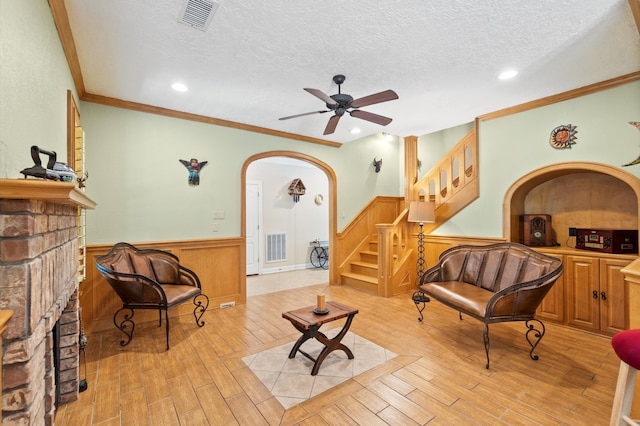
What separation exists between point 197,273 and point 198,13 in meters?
3.19

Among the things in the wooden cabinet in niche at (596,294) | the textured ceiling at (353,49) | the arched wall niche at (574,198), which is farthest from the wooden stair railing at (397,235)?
the wooden cabinet in niche at (596,294)

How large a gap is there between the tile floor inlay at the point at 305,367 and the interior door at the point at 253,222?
376 centimetres

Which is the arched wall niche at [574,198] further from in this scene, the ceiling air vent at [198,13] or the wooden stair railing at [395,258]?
the ceiling air vent at [198,13]

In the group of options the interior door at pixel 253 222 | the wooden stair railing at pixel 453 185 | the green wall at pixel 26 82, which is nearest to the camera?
the green wall at pixel 26 82

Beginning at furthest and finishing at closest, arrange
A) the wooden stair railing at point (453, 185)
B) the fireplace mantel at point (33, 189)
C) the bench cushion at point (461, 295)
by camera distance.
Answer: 1. the wooden stair railing at point (453, 185)
2. the bench cushion at point (461, 295)
3. the fireplace mantel at point (33, 189)

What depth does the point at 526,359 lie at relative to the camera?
2689 mm

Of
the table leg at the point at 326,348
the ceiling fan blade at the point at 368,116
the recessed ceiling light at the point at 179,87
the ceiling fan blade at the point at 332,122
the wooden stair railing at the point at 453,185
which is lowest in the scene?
the table leg at the point at 326,348

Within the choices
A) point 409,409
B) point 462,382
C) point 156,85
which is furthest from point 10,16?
point 462,382

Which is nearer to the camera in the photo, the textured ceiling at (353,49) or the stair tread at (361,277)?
the textured ceiling at (353,49)

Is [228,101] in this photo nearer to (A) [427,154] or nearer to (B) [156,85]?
(B) [156,85]

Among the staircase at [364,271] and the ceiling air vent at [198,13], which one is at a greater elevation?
the ceiling air vent at [198,13]

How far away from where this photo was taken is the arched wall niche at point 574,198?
134 inches

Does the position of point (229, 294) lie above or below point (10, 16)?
below

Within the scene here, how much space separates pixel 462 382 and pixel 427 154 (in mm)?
5215
